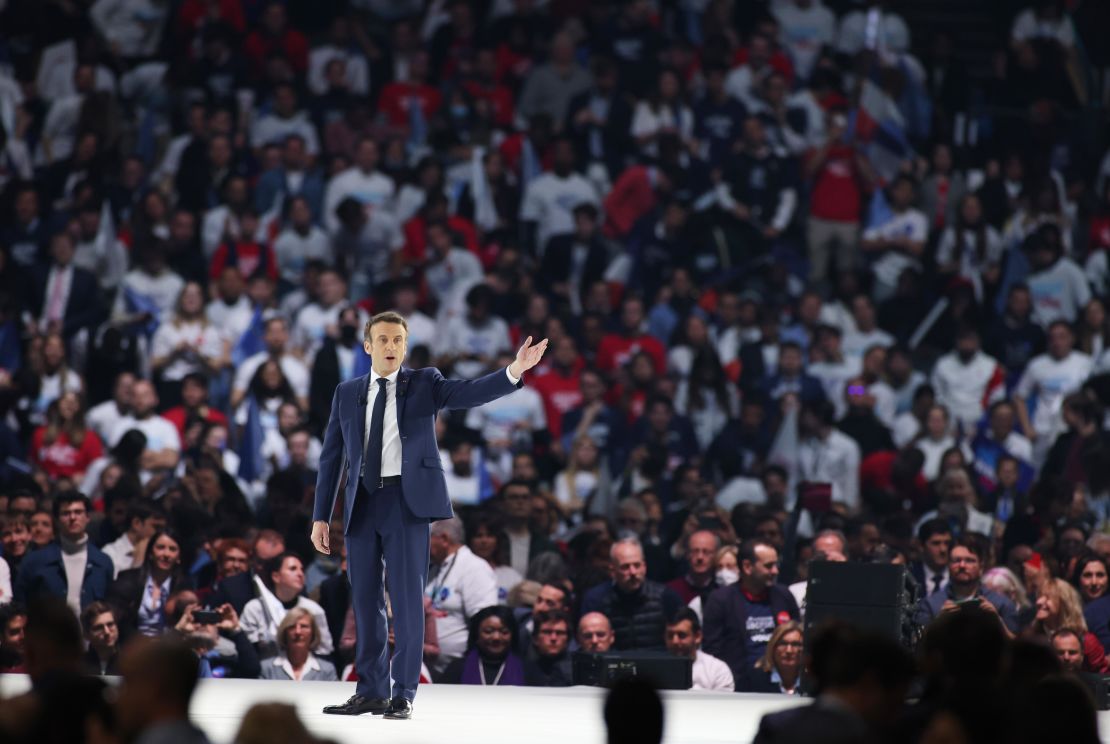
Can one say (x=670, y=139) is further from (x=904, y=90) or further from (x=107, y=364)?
(x=107, y=364)

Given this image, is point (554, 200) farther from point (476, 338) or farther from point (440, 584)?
point (440, 584)

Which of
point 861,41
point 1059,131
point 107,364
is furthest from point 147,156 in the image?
point 1059,131

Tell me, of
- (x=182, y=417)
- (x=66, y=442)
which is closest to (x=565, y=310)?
(x=182, y=417)

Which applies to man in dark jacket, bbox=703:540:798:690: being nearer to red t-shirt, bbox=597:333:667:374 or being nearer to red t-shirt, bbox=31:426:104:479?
red t-shirt, bbox=597:333:667:374

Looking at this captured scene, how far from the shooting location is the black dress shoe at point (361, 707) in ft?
24.7

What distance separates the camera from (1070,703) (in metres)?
4.71

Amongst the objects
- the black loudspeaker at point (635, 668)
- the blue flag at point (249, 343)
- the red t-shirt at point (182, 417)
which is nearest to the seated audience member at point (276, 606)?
the black loudspeaker at point (635, 668)

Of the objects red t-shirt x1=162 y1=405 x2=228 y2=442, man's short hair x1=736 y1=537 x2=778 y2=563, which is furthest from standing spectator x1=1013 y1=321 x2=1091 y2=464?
red t-shirt x1=162 y1=405 x2=228 y2=442

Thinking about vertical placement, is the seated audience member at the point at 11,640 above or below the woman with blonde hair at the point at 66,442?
below

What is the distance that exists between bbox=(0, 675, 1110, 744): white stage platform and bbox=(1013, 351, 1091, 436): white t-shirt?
557cm

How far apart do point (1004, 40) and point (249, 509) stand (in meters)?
10.0

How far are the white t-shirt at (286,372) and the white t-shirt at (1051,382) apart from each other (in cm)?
539

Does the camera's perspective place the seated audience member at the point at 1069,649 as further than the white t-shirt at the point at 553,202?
No

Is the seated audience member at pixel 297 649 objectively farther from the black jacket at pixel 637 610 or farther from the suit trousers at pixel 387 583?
the suit trousers at pixel 387 583
